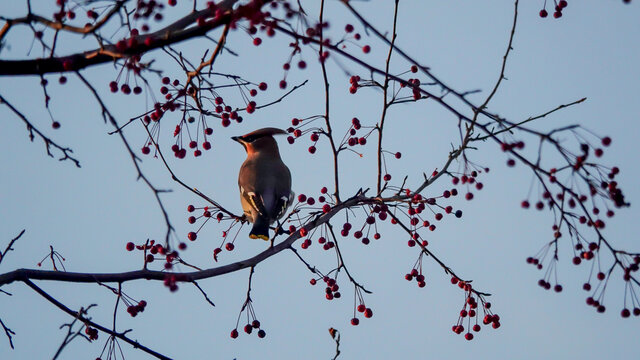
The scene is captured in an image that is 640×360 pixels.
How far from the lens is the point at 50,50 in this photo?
302 cm

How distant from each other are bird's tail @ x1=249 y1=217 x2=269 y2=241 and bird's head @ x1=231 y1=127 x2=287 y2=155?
153 cm

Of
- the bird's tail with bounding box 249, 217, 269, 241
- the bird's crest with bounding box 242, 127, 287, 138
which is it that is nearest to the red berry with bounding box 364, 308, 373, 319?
the bird's tail with bounding box 249, 217, 269, 241

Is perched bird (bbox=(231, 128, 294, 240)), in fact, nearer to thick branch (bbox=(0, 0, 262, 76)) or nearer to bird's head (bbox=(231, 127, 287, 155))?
bird's head (bbox=(231, 127, 287, 155))

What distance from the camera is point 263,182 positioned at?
6.94 meters

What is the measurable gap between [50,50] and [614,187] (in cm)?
207

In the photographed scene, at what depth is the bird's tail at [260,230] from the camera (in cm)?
602

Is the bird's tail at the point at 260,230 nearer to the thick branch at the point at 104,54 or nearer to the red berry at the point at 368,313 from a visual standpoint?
the red berry at the point at 368,313

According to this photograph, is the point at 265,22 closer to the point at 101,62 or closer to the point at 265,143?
the point at 101,62

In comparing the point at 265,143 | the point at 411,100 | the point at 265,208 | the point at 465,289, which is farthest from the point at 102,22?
the point at 265,143

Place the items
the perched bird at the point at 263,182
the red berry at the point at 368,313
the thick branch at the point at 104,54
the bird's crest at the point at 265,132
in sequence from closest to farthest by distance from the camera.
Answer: the thick branch at the point at 104,54, the red berry at the point at 368,313, the perched bird at the point at 263,182, the bird's crest at the point at 265,132

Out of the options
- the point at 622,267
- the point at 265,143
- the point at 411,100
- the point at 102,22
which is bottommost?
the point at 622,267

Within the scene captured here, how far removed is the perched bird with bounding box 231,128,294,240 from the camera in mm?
6309

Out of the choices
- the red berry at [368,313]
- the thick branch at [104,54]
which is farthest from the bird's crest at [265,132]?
the thick branch at [104,54]

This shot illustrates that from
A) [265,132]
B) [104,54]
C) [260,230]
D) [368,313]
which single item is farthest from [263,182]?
[104,54]
